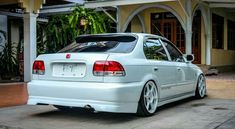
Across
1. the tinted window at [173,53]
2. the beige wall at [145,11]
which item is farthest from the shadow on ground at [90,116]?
the beige wall at [145,11]

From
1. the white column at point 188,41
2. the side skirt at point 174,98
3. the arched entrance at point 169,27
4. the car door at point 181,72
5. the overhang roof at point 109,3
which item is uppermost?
the overhang roof at point 109,3

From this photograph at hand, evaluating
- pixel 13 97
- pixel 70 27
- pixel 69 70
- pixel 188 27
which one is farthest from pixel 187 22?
pixel 69 70

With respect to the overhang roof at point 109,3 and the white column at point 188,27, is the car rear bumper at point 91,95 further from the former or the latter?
the overhang roof at point 109,3

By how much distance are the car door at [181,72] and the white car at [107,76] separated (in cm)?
37

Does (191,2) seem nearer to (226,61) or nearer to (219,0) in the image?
(219,0)

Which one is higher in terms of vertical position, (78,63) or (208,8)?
(208,8)

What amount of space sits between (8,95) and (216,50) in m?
12.3

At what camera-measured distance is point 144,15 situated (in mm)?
20531

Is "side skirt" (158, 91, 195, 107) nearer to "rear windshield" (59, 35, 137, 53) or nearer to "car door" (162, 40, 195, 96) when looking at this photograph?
"car door" (162, 40, 195, 96)

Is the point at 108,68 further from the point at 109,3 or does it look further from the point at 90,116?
the point at 109,3

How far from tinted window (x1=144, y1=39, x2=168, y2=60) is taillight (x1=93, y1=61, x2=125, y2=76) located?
98 centimetres

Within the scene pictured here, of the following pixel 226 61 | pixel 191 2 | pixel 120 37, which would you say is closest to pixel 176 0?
pixel 191 2

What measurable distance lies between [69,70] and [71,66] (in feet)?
0.24

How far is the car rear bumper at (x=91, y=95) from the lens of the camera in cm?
610
